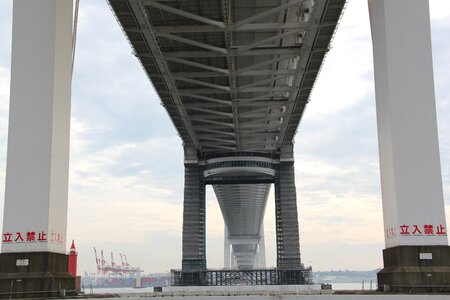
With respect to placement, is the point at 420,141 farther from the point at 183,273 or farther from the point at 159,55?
the point at 183,273

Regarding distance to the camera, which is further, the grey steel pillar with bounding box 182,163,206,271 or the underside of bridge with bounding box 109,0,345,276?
the grey steel pillar with bounding box 182,163,206,271

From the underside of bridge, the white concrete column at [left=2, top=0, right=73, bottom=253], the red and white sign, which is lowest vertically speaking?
the red and white sign

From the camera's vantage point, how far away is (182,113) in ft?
216

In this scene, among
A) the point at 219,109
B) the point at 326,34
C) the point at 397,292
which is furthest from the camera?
the point at 219,109

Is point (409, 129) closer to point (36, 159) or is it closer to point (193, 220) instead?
point (36, 159)

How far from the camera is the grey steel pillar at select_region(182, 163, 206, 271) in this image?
88250 millimetres

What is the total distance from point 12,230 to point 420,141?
19.3 metres

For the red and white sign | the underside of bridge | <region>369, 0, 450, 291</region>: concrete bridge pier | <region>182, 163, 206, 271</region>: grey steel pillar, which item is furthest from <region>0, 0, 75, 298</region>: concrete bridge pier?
<region>182, 163, 206, 271</region>: grey steel pillar

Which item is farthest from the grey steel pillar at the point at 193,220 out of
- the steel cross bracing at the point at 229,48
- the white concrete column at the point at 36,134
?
the white concrete column at the point at 36,134

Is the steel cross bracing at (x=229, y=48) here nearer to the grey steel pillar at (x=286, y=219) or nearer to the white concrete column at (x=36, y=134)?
the white concrete column at (x=36, y=134)

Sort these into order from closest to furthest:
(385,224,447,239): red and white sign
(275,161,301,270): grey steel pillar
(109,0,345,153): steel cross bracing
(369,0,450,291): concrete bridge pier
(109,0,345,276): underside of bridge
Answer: (369,0,450,291): concrete bridge pier, (385,224,447,239): red and white sign, (109,0,345,153): steel cross bracing, (109,0,345,276): underside of bridge, (275,161,301,270): grey steel pillar

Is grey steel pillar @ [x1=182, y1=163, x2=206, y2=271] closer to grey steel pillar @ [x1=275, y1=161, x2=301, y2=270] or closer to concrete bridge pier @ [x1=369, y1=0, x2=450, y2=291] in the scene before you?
grey steel pillar @ [x1=275, y1=161, x2=301, y2=270]

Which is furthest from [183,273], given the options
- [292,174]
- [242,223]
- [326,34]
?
[242,223]

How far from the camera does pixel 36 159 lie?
26.9 m
